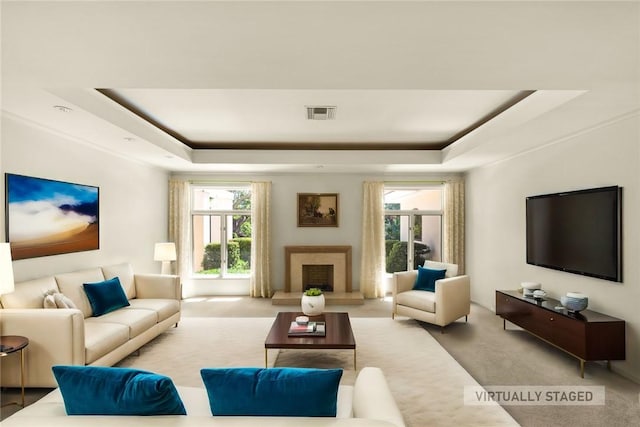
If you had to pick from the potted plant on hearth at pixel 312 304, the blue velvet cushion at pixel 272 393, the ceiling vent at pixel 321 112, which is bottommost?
the potted plant on hearth at pixel 312 304

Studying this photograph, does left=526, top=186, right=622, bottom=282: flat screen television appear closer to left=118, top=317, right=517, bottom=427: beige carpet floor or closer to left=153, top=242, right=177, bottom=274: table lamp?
left=118, top=317, right=517, bottom=427: beige carpet floor

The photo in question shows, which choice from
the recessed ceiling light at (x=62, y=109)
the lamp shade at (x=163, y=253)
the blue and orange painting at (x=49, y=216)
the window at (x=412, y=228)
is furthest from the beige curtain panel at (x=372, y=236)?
the recessed ceiling light at (x=62, y=109)

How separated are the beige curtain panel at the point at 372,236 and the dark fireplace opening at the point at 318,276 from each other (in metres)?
0.63

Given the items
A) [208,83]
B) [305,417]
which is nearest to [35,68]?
[208,83]

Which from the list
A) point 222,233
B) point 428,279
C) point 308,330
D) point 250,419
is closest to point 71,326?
point 308,330

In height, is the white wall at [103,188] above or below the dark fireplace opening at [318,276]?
above

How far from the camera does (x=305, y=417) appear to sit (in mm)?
1494

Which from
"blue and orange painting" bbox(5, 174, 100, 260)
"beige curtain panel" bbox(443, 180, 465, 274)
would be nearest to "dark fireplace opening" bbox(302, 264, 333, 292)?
"beige curtain panel" bbox(443, 180, 465, 274)

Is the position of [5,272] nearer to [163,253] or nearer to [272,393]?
[272,393]

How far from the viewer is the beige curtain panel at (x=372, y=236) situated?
269 inches

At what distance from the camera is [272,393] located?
1.49 m

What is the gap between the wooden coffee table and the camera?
3.28m

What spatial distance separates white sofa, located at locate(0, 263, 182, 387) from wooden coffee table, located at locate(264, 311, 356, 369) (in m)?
1.46

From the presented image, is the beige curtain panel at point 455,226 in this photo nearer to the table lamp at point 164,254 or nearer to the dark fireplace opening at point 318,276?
the dark fireplace opening at point 318,276
